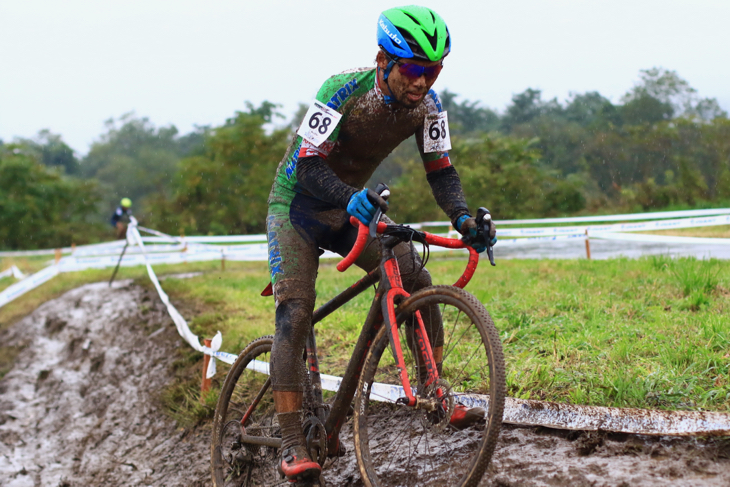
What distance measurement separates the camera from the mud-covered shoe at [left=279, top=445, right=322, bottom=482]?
3.20 meters

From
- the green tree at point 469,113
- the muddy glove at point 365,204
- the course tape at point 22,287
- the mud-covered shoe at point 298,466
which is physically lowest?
the mud-covered shoe at point 298,466

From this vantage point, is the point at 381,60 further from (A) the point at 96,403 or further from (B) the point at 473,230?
(A) the point at 96,403

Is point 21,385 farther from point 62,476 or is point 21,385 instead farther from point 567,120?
point 567,120

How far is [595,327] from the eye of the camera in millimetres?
4742

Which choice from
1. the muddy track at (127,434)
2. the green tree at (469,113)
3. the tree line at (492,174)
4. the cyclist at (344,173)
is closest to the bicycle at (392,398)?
the cyclist at (344,173)

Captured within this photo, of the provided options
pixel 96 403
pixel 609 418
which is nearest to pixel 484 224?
pixel 609 418

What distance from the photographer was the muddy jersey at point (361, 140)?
124 inches

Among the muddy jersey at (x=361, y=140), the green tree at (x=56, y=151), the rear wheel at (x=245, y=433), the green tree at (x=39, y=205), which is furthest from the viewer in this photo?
the green tree at (x=56, y=151)

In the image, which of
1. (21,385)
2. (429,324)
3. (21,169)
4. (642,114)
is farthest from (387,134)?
(21,169)

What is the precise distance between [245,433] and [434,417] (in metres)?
1.64

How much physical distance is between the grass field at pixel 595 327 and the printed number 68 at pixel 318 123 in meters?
1.93

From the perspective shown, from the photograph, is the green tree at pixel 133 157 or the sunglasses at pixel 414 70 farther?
the green tree at pixel 133 157

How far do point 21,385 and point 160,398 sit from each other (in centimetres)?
316

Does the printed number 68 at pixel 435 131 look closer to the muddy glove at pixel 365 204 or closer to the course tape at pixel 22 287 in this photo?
the muddy glove at pixel 365 204
